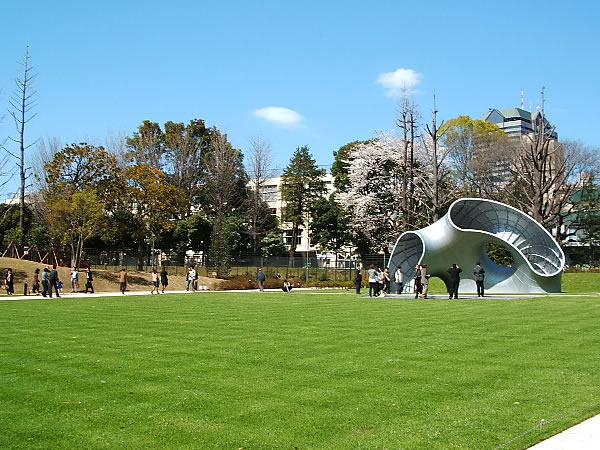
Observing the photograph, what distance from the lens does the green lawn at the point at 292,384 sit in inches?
257

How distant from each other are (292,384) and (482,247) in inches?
1236

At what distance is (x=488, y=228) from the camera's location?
38.3 meters

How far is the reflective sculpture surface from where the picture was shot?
35812 mm

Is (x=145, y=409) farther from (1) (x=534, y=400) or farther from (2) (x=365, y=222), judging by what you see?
(2) (x=365, y=222)

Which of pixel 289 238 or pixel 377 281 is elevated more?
pixel 289 238

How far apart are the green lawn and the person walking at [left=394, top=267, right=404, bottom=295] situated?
63.2 feet

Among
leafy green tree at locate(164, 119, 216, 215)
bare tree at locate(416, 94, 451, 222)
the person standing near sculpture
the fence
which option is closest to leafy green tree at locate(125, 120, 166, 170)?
leafy green tree at locate(164, 119, 216, 215)

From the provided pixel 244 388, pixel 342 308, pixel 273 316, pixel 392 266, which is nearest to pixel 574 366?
pixel 244 388

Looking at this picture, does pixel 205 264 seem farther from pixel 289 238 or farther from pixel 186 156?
pixel 289 238

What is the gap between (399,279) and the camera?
1403 inches

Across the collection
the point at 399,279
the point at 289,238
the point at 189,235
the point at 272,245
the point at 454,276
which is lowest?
the point at 399,279

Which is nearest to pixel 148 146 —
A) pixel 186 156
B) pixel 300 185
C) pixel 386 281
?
pixel 186 156

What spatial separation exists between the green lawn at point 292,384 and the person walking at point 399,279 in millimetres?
19278

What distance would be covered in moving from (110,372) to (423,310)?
1413 centimetres
